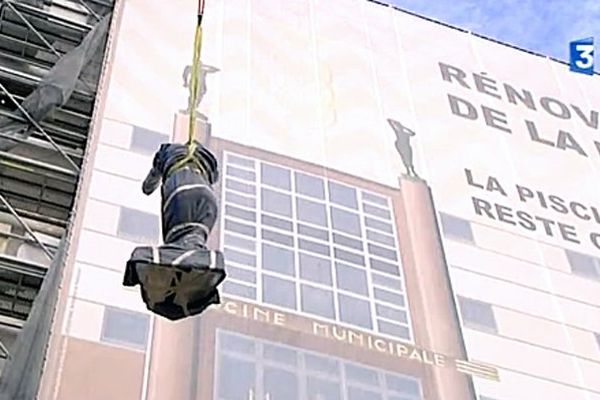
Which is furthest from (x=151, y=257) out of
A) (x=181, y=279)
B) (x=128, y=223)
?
(x=128, y=223)

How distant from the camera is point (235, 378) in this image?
3855 millimetres

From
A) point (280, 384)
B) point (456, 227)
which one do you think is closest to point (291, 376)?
point (280, 384)

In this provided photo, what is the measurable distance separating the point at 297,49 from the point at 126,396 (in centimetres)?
268

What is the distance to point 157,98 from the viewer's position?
5.03m

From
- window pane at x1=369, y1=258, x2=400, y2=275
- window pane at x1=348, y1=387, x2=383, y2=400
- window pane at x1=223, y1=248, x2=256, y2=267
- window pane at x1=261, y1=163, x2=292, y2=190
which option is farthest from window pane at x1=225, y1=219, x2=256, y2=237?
window pane at x1=348, y1=387, x2=383, y2=400

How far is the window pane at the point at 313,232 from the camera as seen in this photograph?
184 inches

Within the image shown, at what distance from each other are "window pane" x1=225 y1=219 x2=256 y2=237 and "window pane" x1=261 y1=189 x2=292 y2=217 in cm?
17

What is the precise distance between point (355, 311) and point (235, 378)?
2.22 ft

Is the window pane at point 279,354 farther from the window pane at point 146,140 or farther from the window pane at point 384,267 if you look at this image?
the window pane at point 146,140

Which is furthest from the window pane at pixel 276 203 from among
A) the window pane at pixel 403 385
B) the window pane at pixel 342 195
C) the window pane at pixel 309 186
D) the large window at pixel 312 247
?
the window pane at pixel 403 385

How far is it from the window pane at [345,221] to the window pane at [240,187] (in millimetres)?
339

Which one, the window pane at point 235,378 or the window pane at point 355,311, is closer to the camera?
the window pane at point 235,378

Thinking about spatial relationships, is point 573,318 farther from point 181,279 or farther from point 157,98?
point 181,279

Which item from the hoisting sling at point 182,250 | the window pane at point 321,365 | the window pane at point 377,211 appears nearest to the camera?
the hoisting sling at point 182,250
